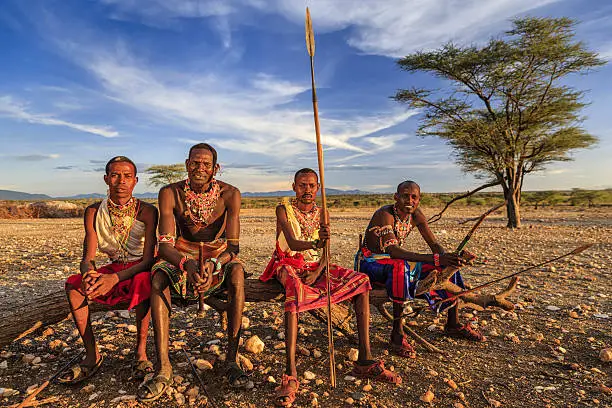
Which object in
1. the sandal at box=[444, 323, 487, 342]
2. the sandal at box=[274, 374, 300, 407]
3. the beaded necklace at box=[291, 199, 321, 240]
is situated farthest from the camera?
the sandal at box=[444, 323, 487, 342]

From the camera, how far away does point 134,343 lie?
14.5 feet

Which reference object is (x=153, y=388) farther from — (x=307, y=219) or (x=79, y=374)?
(x=307, y=219)

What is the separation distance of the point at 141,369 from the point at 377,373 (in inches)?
78.8

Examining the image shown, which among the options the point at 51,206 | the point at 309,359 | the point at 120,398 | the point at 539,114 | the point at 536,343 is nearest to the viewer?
the point at 120,398

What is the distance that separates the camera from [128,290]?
385 centimetres

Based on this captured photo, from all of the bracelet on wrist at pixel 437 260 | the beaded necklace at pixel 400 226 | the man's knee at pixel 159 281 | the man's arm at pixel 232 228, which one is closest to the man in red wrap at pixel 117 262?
the man's knee at pixel 159 281

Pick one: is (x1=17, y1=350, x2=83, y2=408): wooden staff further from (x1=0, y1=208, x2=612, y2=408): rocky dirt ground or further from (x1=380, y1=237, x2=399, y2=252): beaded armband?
(x1=380, y1=237, x2=399, y2=252): beaded armband

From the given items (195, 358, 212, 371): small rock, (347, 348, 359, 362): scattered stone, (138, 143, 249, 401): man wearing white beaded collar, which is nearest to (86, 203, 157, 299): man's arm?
(138, 143, 249, 401): man wearing white beaded collar

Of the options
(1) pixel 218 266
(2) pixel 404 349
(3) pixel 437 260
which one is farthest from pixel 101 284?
(3) pixel 437 260

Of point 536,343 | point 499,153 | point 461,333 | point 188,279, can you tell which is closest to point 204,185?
point 188,279

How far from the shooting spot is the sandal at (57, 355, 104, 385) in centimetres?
345

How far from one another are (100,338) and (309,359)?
231cm

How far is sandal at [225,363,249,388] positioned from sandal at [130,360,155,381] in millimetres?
694

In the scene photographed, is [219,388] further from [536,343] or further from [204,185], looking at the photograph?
[536,343]
